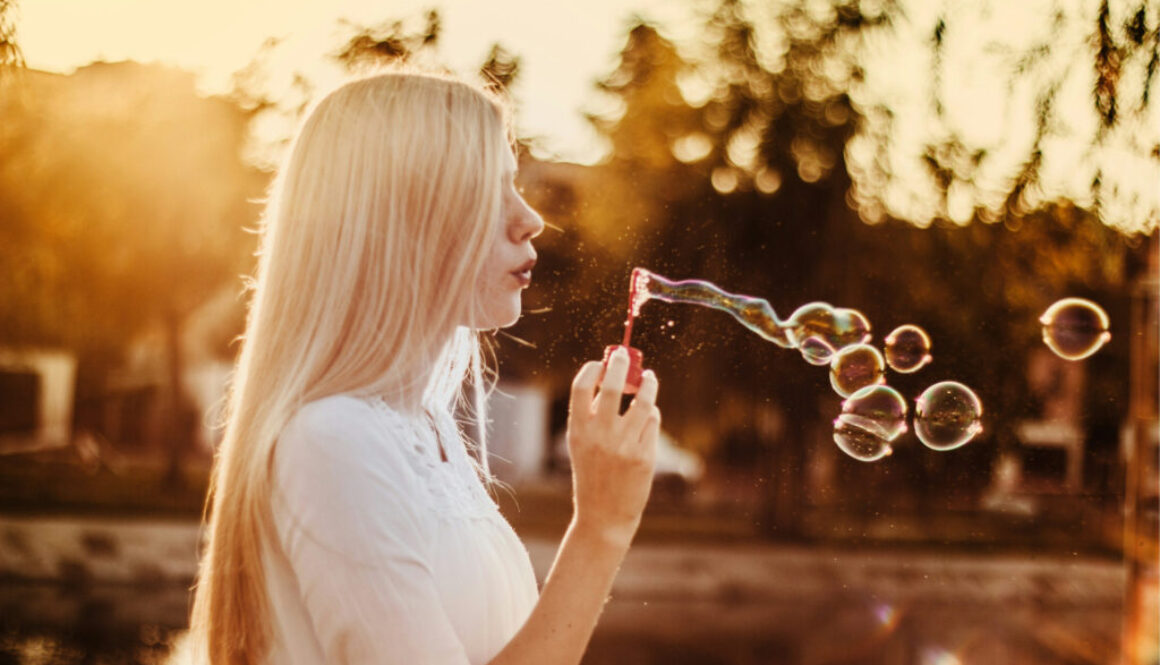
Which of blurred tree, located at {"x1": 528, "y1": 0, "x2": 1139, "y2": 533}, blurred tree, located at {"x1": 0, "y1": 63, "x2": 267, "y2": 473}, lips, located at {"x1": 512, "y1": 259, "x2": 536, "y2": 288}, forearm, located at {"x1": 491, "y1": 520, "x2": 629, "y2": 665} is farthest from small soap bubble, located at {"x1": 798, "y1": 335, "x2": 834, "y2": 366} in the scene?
blurred tree, located at {"x1": 0, "y1": 63, "x2": 267, "y2": 473}

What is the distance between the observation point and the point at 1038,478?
14.2 meters

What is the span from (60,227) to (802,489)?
661 cm

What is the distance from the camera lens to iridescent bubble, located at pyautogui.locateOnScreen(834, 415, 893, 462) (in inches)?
90.2

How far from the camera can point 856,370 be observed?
2.39m

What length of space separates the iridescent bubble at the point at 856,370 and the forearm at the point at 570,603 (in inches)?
56.6

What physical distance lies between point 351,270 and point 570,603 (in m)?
0.34

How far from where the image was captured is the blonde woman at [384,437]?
901 mm

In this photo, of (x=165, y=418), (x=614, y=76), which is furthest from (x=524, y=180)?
(x=165, y=418)

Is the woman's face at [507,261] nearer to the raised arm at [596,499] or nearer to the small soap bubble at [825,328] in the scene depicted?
the raised arm at [596,499]

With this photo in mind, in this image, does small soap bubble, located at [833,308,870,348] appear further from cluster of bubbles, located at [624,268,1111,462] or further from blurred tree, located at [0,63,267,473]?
blurred tree, located at [0,63,267,473]

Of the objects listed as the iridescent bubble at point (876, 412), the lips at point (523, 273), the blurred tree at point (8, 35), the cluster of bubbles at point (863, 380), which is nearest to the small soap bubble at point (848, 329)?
the cluster of bubbles at point (863, 380)

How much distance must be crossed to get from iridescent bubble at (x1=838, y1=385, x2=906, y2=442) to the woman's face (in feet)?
4.27

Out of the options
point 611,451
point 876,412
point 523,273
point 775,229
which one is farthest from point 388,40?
point 775,229

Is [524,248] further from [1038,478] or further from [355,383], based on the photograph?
[1038,478]
